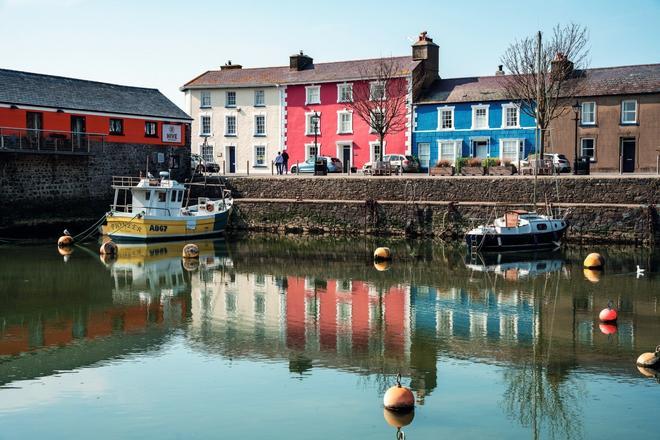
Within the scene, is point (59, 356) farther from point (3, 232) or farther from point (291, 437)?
point (3, 232)

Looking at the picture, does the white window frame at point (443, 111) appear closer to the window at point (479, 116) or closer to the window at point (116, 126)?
the window at point (479, 116)

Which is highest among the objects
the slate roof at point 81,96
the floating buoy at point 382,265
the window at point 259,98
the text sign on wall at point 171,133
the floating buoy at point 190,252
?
the window at point 259,98

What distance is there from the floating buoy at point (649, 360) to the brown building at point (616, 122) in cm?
2796

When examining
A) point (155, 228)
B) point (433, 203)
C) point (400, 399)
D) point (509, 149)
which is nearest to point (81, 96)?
point (155, 228)

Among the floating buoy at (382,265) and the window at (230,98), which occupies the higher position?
the window at (230,98)

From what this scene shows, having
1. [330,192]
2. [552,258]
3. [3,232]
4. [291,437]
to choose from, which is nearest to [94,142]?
[3,232]

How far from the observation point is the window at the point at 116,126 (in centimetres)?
4188

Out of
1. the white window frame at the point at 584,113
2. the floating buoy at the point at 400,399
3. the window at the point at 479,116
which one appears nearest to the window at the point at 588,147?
the white window frame at the point at 584,113

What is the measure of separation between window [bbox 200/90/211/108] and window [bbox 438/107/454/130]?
52.5ft

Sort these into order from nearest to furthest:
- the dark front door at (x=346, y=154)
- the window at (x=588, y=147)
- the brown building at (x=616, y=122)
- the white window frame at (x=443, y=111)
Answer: the brown building at (x=616, y=122) → the window at (x=588, y=147) → the white window frame at (x=443, y=111) → the dark front door at (x=346, y=154)

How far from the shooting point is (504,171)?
37.9 m

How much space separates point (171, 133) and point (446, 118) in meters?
15.5

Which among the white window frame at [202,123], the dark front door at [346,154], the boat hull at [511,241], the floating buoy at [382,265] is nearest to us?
the floating buoy at [382,265]

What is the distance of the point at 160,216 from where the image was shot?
35.8 m
